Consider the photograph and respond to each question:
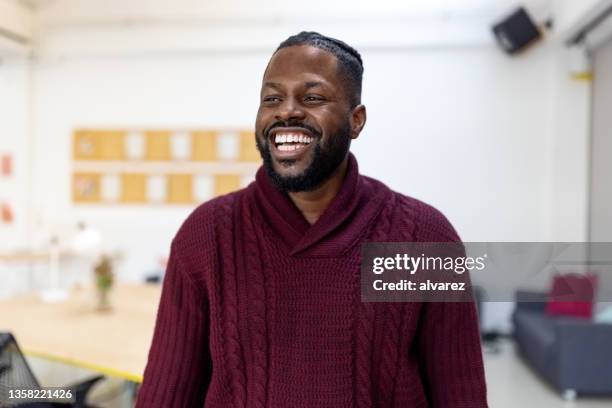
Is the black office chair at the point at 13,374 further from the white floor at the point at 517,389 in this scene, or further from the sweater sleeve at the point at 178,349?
the white floor at the point at 517,389

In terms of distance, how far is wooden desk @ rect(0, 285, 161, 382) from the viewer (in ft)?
5.04

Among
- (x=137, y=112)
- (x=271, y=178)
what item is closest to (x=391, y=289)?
(x=271, y=178)

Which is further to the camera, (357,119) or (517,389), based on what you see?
(517,389)

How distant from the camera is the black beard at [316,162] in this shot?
70 centimetres

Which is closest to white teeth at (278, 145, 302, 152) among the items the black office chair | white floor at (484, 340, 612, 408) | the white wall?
white floor at (484, 340, 612, 408)

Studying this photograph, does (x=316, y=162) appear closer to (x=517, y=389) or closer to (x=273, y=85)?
(x=273, y=85)

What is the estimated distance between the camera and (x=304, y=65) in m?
0.69

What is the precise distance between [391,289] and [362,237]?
9 centimetres

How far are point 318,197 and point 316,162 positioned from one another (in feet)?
0.37

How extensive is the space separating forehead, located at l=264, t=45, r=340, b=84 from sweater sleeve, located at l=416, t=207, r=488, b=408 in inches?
11.8

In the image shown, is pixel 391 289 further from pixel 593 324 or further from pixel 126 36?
pixel 126 36

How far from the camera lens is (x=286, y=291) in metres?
0.77

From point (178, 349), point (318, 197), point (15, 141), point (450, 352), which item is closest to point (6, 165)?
point (15, 141)

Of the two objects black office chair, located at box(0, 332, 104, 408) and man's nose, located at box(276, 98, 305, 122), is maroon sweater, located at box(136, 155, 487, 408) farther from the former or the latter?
black office chair, located at box(0, 332, 104, 408)
